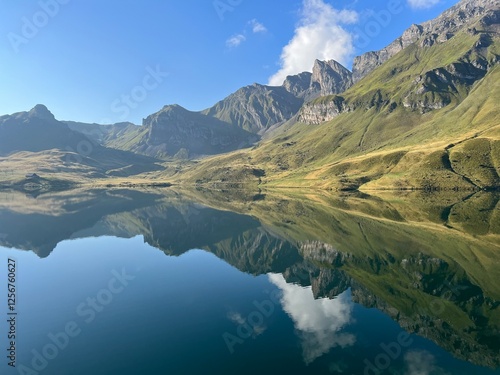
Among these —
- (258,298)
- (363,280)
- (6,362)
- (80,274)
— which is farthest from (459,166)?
(6,362)

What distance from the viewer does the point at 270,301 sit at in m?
53.6

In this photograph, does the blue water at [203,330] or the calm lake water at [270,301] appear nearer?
the blue water at [203,330]

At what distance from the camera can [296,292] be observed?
189 feet

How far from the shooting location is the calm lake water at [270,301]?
3488 centimetres

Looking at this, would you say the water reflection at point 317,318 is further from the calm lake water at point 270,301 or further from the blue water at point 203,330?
the calm lake water at point 270,301

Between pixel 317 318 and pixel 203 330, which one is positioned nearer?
pixel 203 330

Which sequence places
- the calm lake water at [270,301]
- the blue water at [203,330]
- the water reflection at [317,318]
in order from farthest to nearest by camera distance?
the water reflection at [317,318] < the calm lake water at [270,301] < the blue water at [203,330]

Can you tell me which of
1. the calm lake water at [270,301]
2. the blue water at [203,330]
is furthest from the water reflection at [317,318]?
the calm lake water at [270,301]

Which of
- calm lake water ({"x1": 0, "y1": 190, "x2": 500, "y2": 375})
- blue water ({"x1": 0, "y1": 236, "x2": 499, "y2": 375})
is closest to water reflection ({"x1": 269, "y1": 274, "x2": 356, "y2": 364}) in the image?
blue water ({"x1": 0, "y1": 236, "x2": 499, "y2": 375})

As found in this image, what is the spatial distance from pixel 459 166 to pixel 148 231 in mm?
190428

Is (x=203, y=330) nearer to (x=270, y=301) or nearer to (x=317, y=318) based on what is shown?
(x=270, y=301)

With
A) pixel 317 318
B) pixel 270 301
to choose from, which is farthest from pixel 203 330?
pixel 317 318

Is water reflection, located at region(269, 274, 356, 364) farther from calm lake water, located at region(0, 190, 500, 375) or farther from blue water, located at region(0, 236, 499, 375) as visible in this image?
calm lake water, located at region(0, 190, 500, 375)

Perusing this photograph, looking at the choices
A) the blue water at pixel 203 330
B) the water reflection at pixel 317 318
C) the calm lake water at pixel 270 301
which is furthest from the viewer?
the water reflection at pixel 317 318
